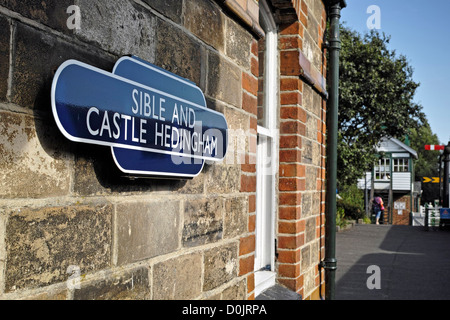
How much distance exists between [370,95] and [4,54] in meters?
16.8

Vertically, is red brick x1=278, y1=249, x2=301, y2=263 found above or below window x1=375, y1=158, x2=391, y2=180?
below

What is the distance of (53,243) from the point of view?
4.06ft

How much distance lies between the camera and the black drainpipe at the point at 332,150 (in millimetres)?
4555

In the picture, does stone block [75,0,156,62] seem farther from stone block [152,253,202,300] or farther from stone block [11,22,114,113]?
stone block [152,253,202,300]

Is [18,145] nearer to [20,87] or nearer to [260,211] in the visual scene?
[20,87]

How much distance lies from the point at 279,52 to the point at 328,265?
211cm

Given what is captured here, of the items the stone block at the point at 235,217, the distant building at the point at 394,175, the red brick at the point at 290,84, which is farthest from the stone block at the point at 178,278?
the distant building at the point at 394,175

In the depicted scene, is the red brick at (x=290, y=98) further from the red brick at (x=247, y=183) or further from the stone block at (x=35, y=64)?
the stone block at (x=35, y=64)

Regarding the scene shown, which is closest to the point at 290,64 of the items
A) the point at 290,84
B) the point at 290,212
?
the point at 290,84

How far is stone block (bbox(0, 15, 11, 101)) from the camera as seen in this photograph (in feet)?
3.57

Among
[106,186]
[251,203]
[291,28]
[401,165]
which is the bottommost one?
[251,203]

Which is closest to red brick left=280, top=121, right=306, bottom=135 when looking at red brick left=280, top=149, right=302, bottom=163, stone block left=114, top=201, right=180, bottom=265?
red brick left=280, top=149, right=302, bottom=163

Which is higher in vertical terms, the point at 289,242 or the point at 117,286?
the point at 117,286
